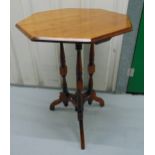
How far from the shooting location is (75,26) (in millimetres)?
1229

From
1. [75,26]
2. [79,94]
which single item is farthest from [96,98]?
[75,26]

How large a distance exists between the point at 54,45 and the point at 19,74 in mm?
545

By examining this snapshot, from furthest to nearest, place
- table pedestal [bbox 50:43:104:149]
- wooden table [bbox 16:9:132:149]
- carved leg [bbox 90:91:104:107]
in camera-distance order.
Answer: carved leg [bbox 90:91:104:107] < table pedestal [bbox 50:43:104:149] < wooden table [bbox 16:9:132:149]

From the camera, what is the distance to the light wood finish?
1.09 m

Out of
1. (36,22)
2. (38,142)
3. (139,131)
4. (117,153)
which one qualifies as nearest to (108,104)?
(139,131)

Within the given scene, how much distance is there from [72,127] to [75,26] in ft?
2.88

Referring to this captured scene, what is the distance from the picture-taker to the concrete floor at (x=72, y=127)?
158 centimetres

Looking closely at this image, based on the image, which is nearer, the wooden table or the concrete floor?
the wooden table

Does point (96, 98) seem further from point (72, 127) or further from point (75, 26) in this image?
point (75, 26)

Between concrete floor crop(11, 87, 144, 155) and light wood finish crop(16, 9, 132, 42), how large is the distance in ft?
2.83

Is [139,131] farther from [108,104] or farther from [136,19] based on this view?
[136,19]

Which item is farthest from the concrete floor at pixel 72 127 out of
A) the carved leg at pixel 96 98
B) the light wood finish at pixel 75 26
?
the light wood finish at pixel 75 26

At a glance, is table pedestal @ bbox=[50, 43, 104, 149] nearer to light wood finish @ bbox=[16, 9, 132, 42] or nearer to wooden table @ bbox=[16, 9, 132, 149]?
wooden table @ bbox=[16, 9, 132, 149]

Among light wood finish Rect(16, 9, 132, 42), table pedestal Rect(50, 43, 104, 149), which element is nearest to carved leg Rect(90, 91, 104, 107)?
table pedestal Rect(50, 43, 104, 149)
